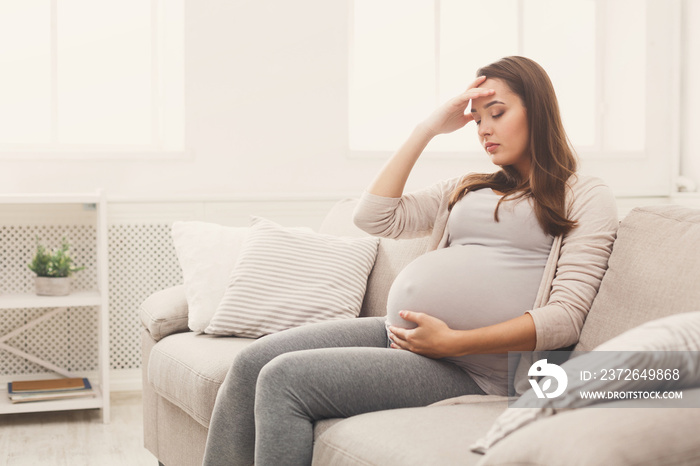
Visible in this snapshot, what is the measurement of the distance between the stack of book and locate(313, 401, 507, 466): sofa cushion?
195 cm

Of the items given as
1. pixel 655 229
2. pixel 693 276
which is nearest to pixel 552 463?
pixel 693 276

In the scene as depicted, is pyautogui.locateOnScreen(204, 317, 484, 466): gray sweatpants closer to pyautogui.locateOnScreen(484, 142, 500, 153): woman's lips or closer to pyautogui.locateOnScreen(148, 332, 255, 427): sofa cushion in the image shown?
pyautogui.locateOnScreen(148, 332, 255, 427): sofa cushion

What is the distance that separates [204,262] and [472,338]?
1131mm

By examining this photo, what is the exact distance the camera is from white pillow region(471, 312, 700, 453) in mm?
937

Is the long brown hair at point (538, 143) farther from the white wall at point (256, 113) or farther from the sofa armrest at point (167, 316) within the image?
the white wall at point (256, 113)

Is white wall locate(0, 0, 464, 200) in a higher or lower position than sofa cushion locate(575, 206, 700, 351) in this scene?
higher

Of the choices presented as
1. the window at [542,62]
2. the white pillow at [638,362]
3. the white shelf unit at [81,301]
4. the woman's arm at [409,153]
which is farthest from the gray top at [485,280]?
the window at [542,62]

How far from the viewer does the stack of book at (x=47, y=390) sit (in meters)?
2.93

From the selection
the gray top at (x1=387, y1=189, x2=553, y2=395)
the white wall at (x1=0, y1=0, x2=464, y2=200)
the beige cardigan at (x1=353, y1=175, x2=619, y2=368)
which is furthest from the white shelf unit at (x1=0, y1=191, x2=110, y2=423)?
the beige cardigan at (x1=353, y1=175, x2=619, y2=368)

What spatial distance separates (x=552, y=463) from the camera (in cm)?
83

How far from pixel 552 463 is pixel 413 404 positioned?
2.10ft

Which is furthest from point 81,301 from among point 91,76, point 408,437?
point 408,437

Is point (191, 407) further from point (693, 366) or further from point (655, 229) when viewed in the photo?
point (693, 366)

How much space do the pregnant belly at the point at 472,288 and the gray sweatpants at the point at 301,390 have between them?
0.36ft
